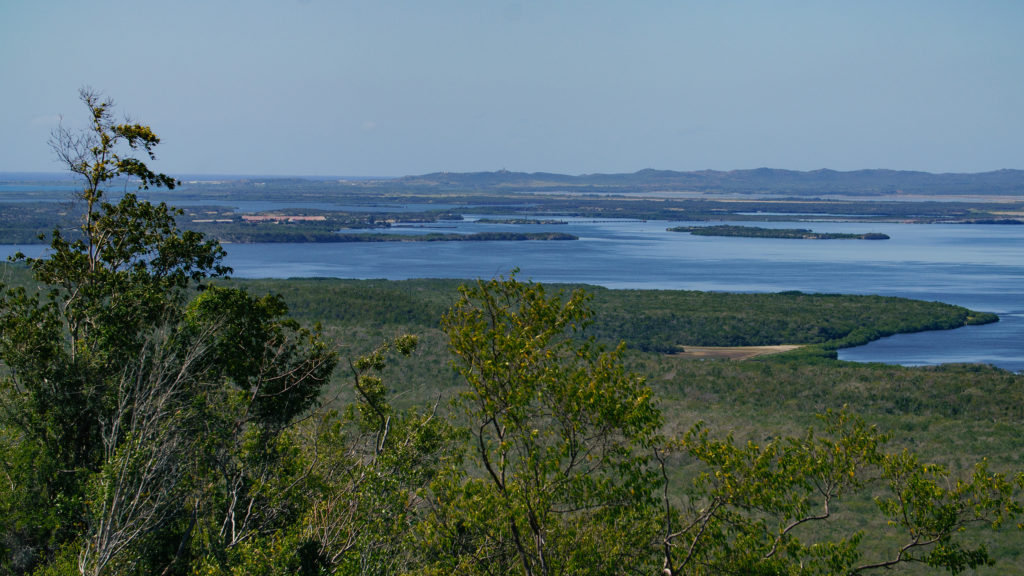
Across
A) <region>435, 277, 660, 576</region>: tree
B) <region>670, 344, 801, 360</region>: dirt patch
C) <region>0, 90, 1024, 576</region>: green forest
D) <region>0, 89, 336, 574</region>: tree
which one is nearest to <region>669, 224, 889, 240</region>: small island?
<region>670, 344, 801, 360</region>: dirt patch

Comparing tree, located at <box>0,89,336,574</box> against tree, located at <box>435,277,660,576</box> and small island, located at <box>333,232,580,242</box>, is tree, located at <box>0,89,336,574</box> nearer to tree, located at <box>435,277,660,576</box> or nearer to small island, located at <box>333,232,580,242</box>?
tree, located at <box>435,277,660,576</box>

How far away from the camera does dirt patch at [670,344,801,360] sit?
4522 cm

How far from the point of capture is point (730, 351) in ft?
154

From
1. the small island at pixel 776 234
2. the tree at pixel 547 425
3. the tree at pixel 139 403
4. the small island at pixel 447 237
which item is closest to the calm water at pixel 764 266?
the small island at pixel 447 237

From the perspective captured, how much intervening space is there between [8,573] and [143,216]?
5.31 meters

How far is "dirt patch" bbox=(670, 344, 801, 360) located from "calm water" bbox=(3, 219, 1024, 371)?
3544mm

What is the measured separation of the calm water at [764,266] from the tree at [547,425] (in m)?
34.7

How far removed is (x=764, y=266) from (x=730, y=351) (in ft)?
136

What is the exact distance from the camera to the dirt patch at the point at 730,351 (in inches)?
1780

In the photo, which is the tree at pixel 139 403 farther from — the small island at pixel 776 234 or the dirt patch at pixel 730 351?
the small island at pixel 776 234

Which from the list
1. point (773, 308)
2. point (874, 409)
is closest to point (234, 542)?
point (874, 409)

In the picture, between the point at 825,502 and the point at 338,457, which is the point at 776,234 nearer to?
the point at 338,457

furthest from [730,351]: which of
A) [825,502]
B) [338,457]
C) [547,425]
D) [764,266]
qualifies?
[764,266]

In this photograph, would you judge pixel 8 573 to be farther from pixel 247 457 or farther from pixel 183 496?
pixel 247 457
